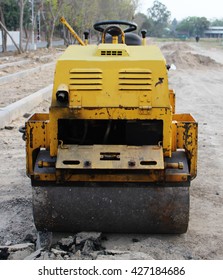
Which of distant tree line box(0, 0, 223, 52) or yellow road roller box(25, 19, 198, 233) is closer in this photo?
yellow road roller box(25, 19, 198, 233)

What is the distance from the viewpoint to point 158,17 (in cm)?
14538

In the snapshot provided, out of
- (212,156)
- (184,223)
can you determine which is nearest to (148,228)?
(184,223)

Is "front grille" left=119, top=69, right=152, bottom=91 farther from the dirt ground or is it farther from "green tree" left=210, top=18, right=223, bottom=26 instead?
"green tree" left=210, top=18, right=223, bottom=26

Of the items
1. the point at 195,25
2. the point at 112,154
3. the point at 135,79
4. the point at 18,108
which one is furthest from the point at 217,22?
the point at 112,154

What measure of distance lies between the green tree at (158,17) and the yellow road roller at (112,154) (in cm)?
13488

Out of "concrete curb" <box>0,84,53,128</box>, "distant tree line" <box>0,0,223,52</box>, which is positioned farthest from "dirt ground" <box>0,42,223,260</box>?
"distant tree line" <box>0,0,223,52</box>

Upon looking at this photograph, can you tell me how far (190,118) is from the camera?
226 inches

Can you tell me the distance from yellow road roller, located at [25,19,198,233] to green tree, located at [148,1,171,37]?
13488 cm

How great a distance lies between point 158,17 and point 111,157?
474 feet

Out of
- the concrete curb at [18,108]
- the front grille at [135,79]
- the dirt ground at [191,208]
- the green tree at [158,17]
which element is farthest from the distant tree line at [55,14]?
the green tree at [158,17]

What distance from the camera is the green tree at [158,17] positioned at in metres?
139

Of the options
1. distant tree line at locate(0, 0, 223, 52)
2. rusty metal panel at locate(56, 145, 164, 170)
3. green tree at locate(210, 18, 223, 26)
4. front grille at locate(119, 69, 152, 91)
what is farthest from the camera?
green tree at locate(210, 18, 223, 26)

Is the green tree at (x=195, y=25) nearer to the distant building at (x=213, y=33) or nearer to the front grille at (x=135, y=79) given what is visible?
the distant building at (x=213, y=33)

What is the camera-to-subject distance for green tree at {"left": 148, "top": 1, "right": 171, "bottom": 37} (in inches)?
5477
